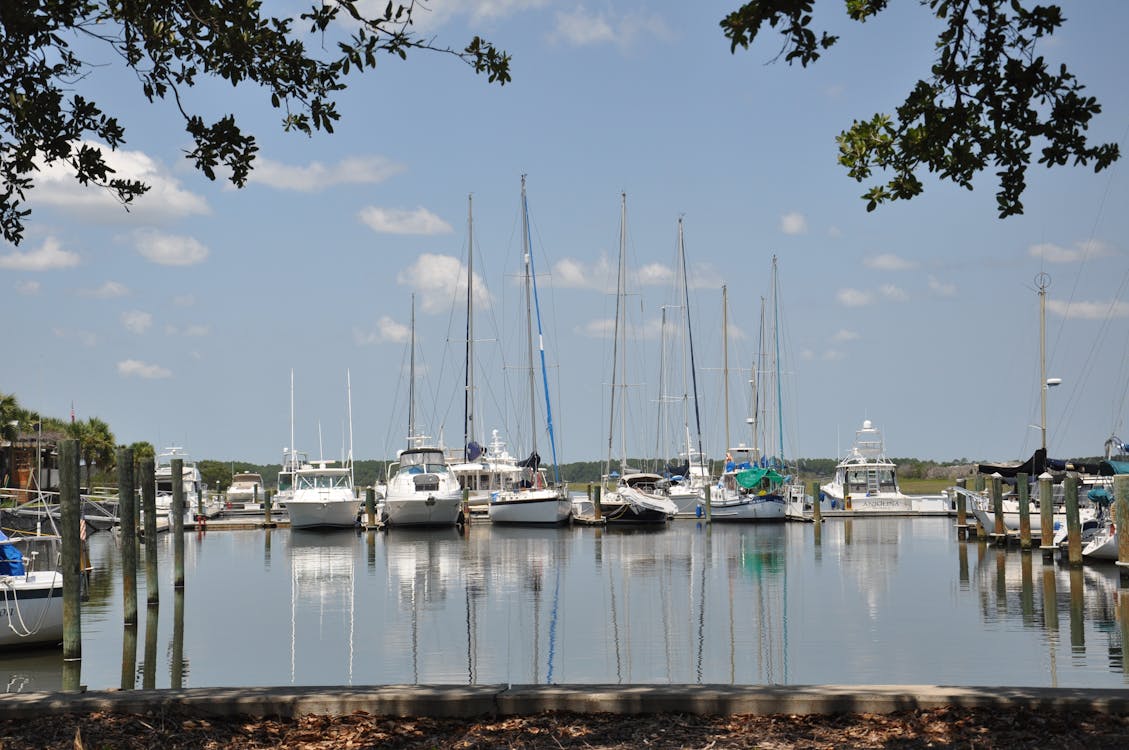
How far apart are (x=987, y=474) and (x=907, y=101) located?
44.8 m

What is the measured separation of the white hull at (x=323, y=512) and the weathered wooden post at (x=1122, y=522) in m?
38.2

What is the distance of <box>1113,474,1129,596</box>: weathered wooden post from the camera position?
2769 centimetres

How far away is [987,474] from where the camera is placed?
51.8 meters

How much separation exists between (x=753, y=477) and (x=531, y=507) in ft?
41.5

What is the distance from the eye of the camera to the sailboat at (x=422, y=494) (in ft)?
191

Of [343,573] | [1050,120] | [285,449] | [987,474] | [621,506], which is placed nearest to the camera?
[1050,120]

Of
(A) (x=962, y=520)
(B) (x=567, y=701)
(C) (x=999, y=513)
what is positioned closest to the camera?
(B) (x=567, y=701)

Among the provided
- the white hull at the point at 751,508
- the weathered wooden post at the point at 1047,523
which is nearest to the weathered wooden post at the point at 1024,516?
the weathered wooden post at the point at 1047,523

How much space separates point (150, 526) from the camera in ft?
97.2

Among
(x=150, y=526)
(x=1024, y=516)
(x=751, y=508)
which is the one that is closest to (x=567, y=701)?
(x=150, y=526)

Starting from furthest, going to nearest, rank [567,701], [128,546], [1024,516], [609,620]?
[1024,516] < [609,620] < [128,546] < [567,701]

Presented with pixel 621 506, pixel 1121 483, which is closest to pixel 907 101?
pixel 1121 483

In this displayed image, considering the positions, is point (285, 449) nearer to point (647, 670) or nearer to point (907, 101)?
point (647, 670)

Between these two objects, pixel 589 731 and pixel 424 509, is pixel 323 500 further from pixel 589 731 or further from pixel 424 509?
pixel 589 731
